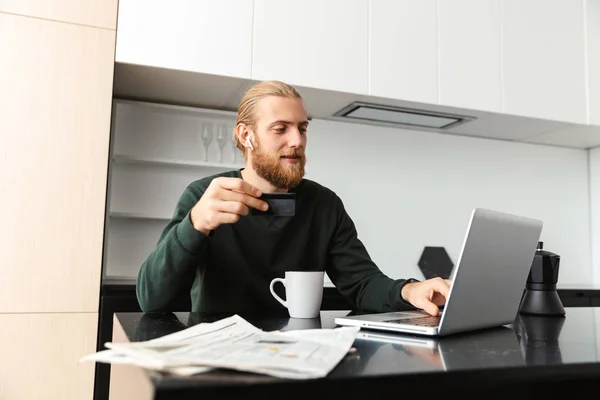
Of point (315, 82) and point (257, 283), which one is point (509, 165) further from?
point (257, 283)

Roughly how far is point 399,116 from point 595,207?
5.20 feet

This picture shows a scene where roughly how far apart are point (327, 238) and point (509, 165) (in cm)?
207

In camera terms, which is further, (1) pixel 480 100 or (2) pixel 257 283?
(1) pixel 480 100

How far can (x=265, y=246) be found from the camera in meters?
1.52

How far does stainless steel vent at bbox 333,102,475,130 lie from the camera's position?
2666mm

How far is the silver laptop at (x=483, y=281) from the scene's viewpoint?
80cm

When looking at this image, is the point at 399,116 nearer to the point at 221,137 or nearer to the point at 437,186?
the point at 437,186

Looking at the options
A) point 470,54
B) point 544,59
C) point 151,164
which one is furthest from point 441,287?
point 544,59

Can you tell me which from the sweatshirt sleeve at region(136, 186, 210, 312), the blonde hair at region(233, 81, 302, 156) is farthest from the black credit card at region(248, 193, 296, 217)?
the blonde hair at region(233, 81, 302, 156)

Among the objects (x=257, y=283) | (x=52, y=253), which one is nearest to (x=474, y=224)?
(x=257, y=283)

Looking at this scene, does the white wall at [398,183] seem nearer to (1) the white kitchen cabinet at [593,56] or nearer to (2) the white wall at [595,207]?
(2) the white wall at [595,207]

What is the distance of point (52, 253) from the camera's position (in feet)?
6.44

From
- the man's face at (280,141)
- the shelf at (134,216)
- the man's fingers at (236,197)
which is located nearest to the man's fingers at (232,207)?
the man's fingers at (236,197)

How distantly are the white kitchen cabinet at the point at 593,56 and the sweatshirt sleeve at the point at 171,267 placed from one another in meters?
2.54
